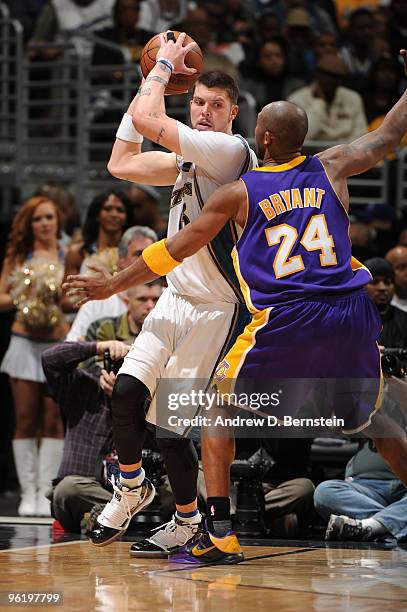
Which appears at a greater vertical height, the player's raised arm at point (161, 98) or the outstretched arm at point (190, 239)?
the player's raised arm at point (161, 98)

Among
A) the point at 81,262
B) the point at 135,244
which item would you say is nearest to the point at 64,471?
the point at 135,244

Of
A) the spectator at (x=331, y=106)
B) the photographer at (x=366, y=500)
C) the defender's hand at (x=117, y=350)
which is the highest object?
the spectator at (x=331, y=106)

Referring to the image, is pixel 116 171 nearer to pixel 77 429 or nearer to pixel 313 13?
pixel 77 429

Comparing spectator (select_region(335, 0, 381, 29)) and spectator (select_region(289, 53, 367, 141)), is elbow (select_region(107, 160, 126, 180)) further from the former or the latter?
spectator (select_region(335, 0, 381, 29))

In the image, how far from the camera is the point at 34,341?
741 centimetres

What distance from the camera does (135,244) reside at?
6.19 m

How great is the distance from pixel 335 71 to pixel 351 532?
5.44 metres

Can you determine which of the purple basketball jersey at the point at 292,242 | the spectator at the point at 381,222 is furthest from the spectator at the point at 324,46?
the purple basketball jersey at the point at 292,242

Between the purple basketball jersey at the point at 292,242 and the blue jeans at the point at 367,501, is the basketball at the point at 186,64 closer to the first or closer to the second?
the purple basketball jersey at the point at 292,242

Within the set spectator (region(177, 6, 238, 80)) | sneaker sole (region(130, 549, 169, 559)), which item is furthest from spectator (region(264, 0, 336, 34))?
sneaker sole (region(130, 549, 169, 559))

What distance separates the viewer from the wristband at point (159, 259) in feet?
14.0

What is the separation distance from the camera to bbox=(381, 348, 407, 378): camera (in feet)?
15.9

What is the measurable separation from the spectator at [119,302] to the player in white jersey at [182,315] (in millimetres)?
1530

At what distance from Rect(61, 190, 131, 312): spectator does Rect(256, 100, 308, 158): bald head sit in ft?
10.4
